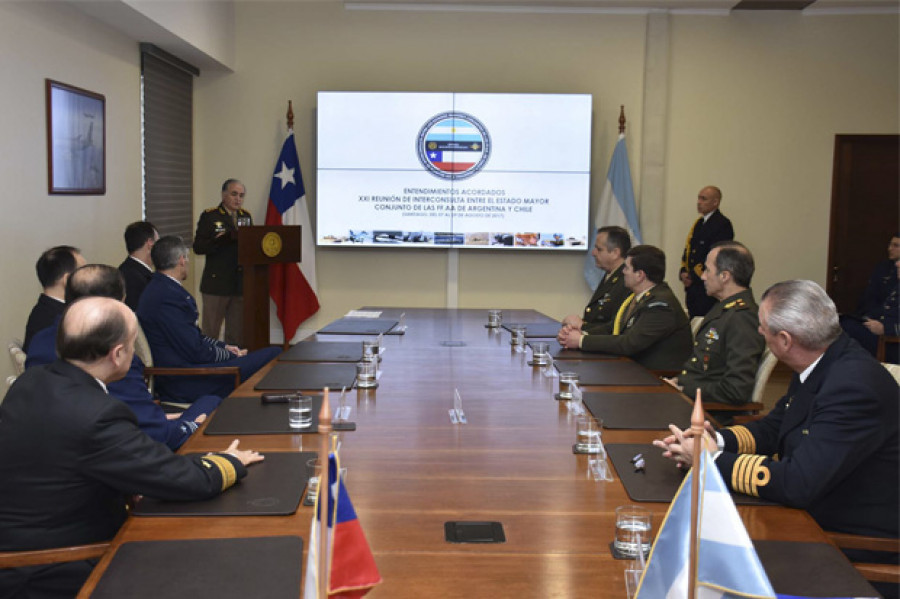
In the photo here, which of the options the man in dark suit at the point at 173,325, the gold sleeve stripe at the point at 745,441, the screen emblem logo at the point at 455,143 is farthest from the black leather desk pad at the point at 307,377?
the screen emblem logo at the point at 455,143

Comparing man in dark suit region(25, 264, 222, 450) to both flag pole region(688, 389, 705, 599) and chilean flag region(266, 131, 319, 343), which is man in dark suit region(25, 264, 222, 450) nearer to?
flag pole region(688, 389, 705, 599)

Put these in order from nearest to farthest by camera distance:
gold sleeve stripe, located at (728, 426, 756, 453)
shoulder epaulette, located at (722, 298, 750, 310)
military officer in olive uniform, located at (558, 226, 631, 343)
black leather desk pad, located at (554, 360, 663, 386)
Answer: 1. gold sleeve stripe, located at (728, 426, 756, 453)
2. black leather desk pad, located at (554, 360, 663, 386)
3. shoulder epaulette, located at (722, 298, 750, 310)
4. military officer in olive uniform, located at (558, 226, 631, 343)

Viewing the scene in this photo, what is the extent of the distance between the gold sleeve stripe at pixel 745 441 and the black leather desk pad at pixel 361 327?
8.71 feet

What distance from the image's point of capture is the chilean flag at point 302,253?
27.7 feet

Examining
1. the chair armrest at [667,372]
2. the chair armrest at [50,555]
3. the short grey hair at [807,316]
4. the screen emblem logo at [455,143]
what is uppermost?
the screen emblem logo at [455,143]

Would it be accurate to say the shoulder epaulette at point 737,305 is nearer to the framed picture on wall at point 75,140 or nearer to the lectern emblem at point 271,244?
the lectern emblem at point 271,244

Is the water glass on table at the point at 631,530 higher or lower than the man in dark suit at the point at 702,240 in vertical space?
lower

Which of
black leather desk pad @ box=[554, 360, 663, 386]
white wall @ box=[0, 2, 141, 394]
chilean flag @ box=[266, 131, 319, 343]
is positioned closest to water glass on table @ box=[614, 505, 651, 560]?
black leather desk pad @ box=[554, 360, 663, 386]

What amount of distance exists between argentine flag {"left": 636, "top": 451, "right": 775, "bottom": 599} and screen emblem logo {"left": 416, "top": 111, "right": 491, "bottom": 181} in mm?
6969

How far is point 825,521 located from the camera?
248 cm

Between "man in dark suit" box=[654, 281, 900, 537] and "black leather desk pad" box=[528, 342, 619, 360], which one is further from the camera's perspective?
"black leather desk pad" box=[528, 342, 619, 360]

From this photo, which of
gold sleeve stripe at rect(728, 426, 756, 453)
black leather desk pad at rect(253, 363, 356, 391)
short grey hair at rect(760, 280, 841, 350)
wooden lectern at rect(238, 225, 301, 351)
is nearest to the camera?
short grey hair at rect(760, 280, 841, 350)

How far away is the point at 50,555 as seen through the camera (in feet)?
7.32

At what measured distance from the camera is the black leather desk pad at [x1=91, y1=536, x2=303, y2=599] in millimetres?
1763
